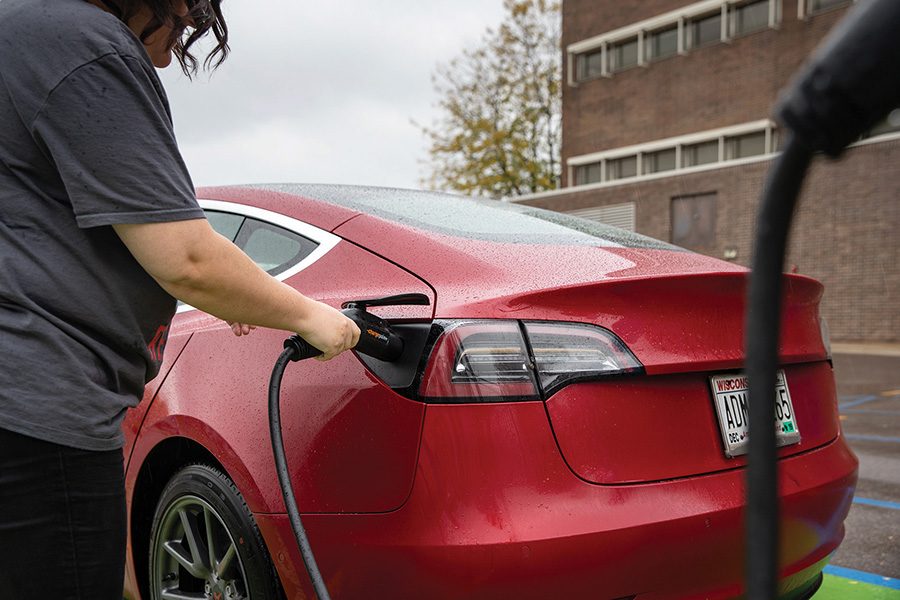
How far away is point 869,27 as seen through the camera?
1.45 feet

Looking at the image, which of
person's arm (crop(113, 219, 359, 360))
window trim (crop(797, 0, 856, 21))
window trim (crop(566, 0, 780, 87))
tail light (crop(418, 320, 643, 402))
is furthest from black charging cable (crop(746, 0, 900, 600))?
window trim (crop(566, 0, 780, 87))

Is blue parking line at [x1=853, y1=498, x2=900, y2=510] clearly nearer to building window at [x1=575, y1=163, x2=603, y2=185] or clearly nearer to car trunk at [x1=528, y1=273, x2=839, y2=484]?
car trunk at [x1=528, y1=273, x2=839, y2=484]

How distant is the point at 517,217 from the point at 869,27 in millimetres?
2121

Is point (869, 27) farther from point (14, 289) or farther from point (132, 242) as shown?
point (14, 289)

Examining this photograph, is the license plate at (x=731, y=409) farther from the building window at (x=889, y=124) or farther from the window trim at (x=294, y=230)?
the building window at (x=889, y=124)

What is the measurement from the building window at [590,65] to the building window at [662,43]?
202 centimetres

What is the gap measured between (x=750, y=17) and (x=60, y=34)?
2511 cm

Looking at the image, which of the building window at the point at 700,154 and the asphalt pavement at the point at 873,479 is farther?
the building window at the point at 700,154

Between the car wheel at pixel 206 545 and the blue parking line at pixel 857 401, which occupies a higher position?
the car wheel at pixel 206 545

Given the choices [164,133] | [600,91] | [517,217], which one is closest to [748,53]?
[600,91]

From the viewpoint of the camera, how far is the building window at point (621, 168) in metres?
26.1

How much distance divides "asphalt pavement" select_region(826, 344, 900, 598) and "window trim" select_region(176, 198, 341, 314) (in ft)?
8.79

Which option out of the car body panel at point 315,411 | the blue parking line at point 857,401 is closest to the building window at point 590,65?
the blue parking line at point 857,401

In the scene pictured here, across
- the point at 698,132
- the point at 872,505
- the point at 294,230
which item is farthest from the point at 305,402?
the point at 698,132
